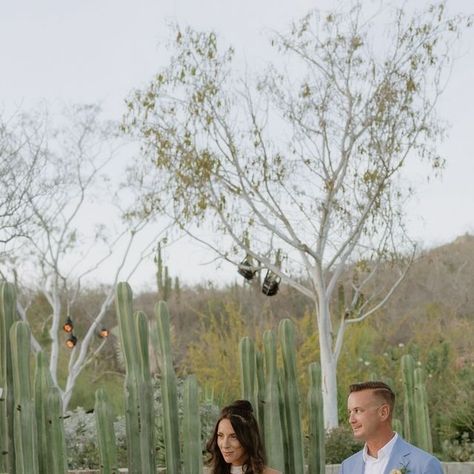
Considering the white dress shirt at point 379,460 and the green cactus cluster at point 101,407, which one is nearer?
the white dress shirt at point 379,460

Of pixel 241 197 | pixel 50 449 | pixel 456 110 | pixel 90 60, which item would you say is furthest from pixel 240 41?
pixel 50 449

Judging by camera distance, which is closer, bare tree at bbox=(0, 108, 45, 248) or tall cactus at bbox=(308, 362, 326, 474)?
tall cactus at bbox=(308, 362, 326, 474)

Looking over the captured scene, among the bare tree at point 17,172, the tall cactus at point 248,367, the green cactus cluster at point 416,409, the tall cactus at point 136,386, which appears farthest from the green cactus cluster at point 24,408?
the bare tree at point 17,172

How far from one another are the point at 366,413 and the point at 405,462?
0.59 feet

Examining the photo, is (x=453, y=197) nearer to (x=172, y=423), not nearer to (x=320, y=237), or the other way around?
(x=320, y=237)

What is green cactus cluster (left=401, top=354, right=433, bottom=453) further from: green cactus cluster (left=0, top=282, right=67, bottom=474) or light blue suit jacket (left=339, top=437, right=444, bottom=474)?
light blue suit jacket (left=339, top=437, right=444, bottom=474)

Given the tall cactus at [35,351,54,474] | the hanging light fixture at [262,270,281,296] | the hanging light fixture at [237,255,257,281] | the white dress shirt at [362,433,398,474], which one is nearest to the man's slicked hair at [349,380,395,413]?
the white dress shirt at [362,433,398,474]

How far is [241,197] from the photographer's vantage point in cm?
1516

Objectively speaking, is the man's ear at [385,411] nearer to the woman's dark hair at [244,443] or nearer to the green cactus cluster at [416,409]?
the woman's dark hair at [244,443]

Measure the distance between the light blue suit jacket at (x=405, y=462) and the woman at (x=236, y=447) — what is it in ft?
2.32

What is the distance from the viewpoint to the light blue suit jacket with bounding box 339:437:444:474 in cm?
333

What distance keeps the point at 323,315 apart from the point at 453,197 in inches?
195

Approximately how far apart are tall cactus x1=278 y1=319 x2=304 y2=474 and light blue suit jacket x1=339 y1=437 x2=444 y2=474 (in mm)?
2767

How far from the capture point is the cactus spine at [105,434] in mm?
5695
